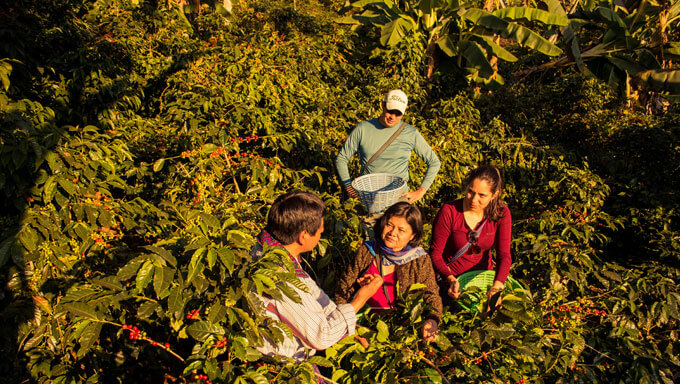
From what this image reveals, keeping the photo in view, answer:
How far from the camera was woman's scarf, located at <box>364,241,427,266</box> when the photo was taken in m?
2.16

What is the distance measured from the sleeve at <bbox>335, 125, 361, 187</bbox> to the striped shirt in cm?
171

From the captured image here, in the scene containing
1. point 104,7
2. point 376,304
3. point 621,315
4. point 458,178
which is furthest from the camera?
point 104,7

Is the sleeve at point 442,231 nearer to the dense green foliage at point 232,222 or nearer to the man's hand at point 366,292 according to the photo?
the dense green foliage at point 232,222

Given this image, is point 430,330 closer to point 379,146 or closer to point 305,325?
point 305,325

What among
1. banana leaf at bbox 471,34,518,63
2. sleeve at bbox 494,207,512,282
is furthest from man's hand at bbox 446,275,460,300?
banana leaf at bbox 471,34,518,63

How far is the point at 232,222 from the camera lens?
1582mm

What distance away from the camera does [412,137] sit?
3334 millimetres

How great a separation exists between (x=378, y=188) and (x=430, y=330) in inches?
67.7

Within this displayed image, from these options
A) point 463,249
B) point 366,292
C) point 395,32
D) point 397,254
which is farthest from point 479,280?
point 395,32

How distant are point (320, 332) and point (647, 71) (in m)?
8.99

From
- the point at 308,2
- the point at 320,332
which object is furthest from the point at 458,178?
the point at 308,2

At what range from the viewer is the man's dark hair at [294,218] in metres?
1.76

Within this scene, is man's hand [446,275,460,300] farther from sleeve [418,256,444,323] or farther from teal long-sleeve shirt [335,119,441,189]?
teal long-sleeve shirt [335,119,441,189]

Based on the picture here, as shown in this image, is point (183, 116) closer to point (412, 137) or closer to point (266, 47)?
point (412, 137)
